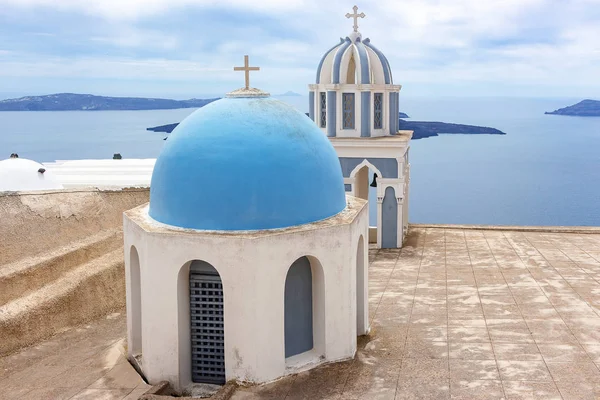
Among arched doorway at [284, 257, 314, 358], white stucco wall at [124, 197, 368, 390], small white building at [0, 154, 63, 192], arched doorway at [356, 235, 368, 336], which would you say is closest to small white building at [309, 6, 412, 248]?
small white building at [0, 154, 63, 192]

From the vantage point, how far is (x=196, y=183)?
922cm

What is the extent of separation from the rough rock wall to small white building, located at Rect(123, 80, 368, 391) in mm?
7073

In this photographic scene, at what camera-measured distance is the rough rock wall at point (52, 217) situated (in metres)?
15.9

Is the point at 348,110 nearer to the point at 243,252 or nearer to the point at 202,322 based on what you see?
the point at 202,322

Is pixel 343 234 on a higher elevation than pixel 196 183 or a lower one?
lower

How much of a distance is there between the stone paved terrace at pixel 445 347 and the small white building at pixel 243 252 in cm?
52

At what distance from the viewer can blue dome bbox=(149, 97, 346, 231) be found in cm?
909

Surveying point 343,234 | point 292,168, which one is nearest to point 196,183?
point 292,168

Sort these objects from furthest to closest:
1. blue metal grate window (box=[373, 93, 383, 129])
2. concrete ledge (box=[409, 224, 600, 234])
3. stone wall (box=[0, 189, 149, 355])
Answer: concrete ledge (box=[409, 224, 600, 234])
blue metal grate window (box=[373, 93, 383, 129])
stone wall (box=[0, 189, 149, 355])

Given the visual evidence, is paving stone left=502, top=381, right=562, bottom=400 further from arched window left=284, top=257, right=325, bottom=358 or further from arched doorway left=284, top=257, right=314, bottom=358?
arched doorway left=284, top=257, right=314, bottom=358

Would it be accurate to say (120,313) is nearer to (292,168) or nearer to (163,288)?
(163,288)

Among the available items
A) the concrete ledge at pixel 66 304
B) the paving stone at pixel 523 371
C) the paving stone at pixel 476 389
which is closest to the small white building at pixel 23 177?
the concrete ledge at pixel 66 304

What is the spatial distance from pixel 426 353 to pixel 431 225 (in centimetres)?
1216

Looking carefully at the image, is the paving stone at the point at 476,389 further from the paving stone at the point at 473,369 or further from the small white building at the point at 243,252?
the small white building at the point at 243,252
